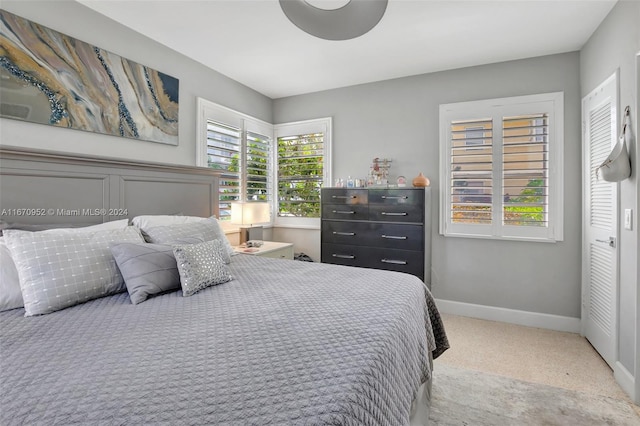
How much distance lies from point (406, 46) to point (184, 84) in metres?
2.16

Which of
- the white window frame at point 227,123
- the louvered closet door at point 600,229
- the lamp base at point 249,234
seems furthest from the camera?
the lamp base at point 249,234

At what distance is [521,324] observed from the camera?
314 cm

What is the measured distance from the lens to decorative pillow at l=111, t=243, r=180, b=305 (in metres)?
1.53

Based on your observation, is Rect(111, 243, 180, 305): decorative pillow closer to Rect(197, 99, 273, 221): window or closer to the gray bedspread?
the gray bedspread

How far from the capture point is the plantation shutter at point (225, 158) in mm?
3365

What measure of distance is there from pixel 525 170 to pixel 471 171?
48 cm

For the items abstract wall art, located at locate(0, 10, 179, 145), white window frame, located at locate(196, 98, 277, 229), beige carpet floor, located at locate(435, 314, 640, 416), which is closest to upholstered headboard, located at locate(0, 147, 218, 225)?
abstract wall art, located at locate(0, 10, 179, 145)

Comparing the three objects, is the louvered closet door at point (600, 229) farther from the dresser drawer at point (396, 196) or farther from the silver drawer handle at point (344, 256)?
the silver drawer handle at point (344, 256)

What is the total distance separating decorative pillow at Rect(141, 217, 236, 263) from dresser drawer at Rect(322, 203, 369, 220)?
5.11 feet

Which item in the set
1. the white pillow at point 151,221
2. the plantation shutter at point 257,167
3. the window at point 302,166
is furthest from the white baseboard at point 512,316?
the white pillow at point 151,221

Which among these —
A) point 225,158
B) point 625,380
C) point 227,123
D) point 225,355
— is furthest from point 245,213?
point 625,380

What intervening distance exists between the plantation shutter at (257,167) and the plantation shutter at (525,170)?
2.81 meters

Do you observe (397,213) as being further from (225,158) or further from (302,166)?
(225,158)

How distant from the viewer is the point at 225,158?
139 inches
